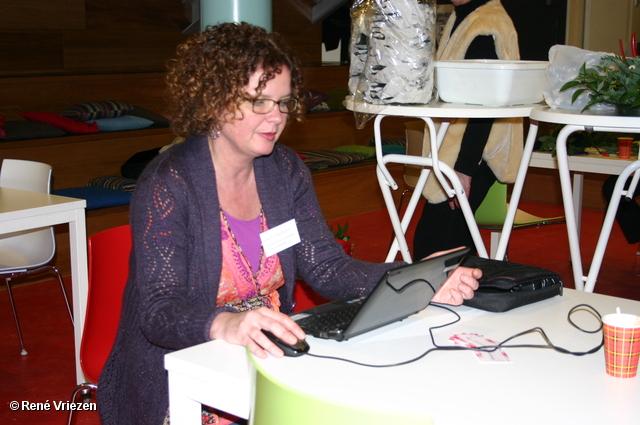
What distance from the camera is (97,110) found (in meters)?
4.46

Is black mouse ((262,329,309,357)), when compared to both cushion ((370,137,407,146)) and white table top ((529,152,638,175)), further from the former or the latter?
cushion ((370,137,407,146))

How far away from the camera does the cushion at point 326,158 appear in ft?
17.0

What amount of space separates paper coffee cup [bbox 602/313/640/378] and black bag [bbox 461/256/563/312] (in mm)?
301

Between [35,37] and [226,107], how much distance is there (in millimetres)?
3870

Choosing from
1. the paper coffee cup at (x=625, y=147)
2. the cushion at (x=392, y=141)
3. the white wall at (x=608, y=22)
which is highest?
the white wall at (x=608, y=22)

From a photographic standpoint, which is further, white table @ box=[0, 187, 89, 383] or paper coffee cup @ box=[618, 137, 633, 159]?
paper coffee cup @ box=[618, 137, 633, 159]

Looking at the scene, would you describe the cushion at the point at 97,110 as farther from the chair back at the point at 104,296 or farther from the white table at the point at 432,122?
the chair back at the point at 104,296

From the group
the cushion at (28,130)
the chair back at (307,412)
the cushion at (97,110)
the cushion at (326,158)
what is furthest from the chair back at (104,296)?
the cushion at (326,158)

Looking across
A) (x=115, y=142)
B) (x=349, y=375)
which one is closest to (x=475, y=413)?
(x=349, y=375)

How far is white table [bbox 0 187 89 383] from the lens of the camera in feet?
7.23

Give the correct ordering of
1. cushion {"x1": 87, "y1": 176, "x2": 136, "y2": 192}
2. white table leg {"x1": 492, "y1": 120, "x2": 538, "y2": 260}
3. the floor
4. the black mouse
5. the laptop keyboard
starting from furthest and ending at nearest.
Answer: cushion {"x1": 87, "y1": 176, "x2": 136, "y2": 192}
the floor
white table leg {"x1": 492, "y1": 120, "x2": 538, "y2": 260}
the laptop keyboard
the black mouse

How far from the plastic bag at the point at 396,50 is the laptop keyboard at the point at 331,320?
106 cm

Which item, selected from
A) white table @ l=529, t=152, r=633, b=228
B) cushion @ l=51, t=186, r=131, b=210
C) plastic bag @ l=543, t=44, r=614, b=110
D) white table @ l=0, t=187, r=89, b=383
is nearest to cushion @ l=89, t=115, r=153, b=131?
cushion @ l=51, t=186, r=131, b=210

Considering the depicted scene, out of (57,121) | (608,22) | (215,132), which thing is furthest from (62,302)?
(608,22)
